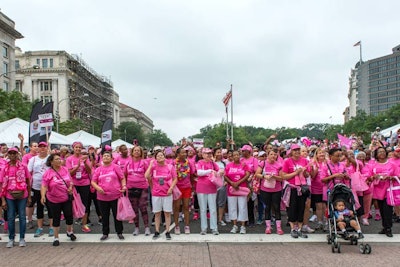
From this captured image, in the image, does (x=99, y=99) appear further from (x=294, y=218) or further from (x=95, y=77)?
(x=294, y=218)

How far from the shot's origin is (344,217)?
774 cm

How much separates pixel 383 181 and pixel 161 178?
482 centimetres

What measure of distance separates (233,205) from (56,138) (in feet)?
59.0

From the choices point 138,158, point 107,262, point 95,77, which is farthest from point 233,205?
point 95,77

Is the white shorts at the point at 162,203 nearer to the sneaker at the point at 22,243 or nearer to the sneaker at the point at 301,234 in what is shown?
the sneaker at the point at 22,243

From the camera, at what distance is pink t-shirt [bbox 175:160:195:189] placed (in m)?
9.09

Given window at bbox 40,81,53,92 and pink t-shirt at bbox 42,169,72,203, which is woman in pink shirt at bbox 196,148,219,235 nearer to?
pink t-shirt at bbox 42,169,72,203

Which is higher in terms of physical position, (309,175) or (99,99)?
(99,99)

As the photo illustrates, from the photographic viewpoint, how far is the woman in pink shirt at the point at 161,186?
8.65 m

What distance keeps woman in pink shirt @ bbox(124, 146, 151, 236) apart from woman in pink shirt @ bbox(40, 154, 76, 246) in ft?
4.35

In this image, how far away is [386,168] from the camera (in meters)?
8.87

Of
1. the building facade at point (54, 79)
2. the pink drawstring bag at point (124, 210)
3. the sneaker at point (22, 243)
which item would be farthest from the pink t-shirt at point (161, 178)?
the building facade at point (54, 79)

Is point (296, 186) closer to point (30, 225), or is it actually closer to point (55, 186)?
point (55, 186)

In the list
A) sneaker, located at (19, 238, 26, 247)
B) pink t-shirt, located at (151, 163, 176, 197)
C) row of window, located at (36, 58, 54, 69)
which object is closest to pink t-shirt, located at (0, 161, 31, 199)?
sneaker, located at (19, 238, 26, 247)
